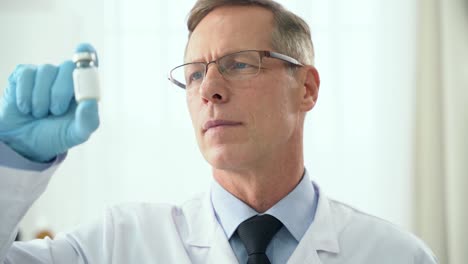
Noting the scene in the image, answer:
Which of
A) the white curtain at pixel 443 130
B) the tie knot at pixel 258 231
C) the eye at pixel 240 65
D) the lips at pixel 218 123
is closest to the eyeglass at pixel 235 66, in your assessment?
the eye at pixel 240 65

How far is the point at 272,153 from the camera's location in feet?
4.60

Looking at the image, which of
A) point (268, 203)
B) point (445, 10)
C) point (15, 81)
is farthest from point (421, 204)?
point (15, 81)

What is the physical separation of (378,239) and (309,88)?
0.45m

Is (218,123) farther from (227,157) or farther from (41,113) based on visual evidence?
(41,113)

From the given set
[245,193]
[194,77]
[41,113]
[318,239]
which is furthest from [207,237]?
[41,113]

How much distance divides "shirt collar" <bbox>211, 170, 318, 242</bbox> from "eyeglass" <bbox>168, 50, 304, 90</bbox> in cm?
28

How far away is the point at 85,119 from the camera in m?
0.95

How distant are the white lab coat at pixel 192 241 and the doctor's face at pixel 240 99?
0.60 ft

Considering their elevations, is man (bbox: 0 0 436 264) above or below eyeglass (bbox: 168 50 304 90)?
below

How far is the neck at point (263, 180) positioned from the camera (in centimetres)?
139

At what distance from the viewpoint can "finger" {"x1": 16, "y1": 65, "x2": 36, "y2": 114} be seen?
1.02 m

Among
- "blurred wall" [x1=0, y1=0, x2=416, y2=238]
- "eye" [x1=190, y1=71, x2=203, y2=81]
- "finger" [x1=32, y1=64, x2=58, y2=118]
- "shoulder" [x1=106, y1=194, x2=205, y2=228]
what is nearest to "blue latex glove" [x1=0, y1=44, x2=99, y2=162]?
"finger" [x1=32, y1=64, x2=58, y2=118]

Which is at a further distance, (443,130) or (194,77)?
(443,130)

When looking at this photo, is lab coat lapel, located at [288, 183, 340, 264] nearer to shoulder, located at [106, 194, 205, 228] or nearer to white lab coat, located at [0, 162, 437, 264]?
white lab coat, located at [0, 162, 437, 264]
